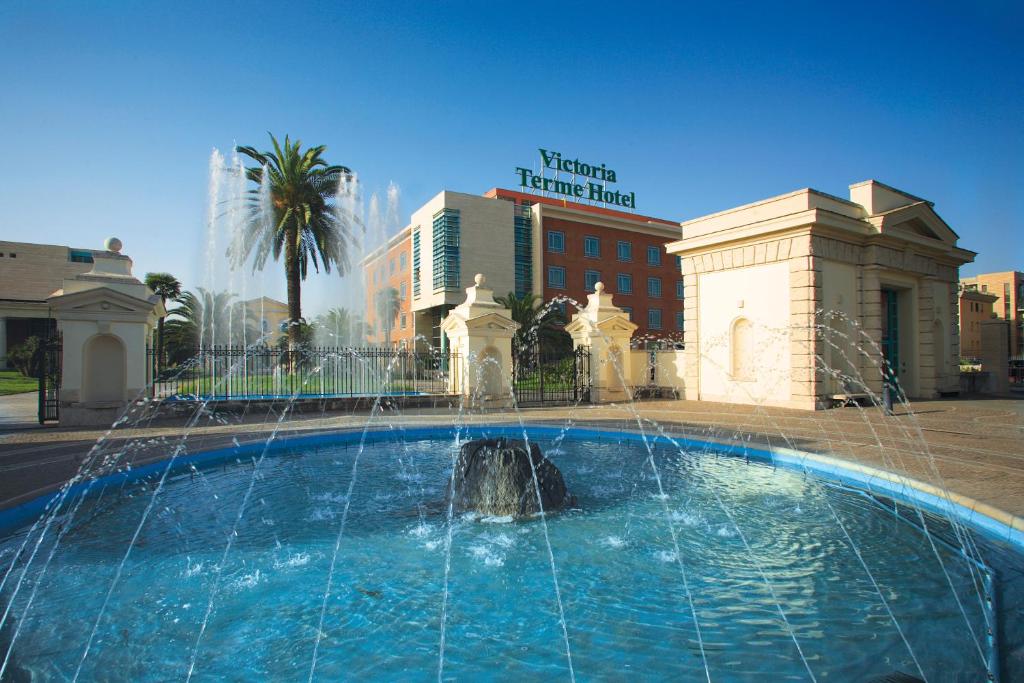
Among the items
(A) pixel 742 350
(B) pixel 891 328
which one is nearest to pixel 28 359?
(A) pixel 742 350

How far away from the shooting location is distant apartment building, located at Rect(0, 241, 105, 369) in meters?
43.3

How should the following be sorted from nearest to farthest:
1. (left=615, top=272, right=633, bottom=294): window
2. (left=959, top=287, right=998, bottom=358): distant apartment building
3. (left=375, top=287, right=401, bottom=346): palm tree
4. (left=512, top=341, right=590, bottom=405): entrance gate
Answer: (left=512, top=341, right=590, bottom=405): entrance gate → (left=615, top=272, right=633, bottom=294): window → (left=375, top=287, right=401, bottom=346): palm tree → (left=959, top=287, right=998, bottom=358): distant apartment building

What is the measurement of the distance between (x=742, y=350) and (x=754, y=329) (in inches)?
38.2

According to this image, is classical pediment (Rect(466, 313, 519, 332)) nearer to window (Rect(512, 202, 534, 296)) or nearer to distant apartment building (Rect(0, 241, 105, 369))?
window (Rect(512, 202, 534, 296))

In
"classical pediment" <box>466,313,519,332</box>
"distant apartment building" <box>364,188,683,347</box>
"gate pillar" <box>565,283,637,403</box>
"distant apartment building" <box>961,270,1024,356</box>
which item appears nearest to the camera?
"classical pediment" <box>466,313,519,332</box>

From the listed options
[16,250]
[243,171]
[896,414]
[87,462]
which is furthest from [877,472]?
[16,250]

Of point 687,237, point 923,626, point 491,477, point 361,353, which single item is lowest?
point 923,626

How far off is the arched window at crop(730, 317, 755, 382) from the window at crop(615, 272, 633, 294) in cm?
2911

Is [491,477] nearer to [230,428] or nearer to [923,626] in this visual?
[923,626]

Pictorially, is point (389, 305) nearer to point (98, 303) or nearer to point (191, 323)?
point (191, 323)

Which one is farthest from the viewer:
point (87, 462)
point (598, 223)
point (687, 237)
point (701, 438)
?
point (598, 223)

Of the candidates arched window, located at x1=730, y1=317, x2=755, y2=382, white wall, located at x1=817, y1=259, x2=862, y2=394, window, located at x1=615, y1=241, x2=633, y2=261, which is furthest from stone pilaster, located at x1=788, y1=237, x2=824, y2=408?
window, located at x1=615, y1=241, x2=633, y2=261

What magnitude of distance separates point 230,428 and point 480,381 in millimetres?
8473

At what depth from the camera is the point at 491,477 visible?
7.18 meters
